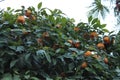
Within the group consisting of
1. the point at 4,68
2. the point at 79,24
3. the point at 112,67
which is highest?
the point at 79,24

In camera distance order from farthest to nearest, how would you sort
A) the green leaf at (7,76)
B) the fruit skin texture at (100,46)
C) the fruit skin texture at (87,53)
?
the fruit skin texture at (100,46), the fruit skin texture at (87,53), the green leaf at (7,76)

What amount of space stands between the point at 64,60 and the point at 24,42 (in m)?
0.20

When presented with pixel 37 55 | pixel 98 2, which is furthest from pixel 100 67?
pixel 98 2

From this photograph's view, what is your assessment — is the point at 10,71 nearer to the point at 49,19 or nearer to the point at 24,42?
the point at 24,42

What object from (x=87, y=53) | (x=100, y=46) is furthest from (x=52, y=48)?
(x=100, y=46)

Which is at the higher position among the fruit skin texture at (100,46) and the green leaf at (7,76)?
the fruit skin texture at (100,46)

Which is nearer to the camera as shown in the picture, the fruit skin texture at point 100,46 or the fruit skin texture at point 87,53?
the fruit skin texture at point 87,53

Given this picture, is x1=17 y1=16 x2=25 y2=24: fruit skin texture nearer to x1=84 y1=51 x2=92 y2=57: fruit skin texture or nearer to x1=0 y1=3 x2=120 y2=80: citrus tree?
x1=0 y1=3 x2=120 y2=80: citrus tree

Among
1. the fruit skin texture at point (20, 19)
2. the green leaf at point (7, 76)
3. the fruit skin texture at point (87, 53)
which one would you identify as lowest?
the green leaf at point (7, 76)

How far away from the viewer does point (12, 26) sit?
154 cm

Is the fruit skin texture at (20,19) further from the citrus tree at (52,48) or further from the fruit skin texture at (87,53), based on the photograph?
the fruit skin texture at (87,53)

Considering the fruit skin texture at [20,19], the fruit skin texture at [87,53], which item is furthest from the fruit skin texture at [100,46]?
the fruit skin texture at [20,19]

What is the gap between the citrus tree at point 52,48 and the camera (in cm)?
138

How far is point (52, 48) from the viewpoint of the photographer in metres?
1.46
